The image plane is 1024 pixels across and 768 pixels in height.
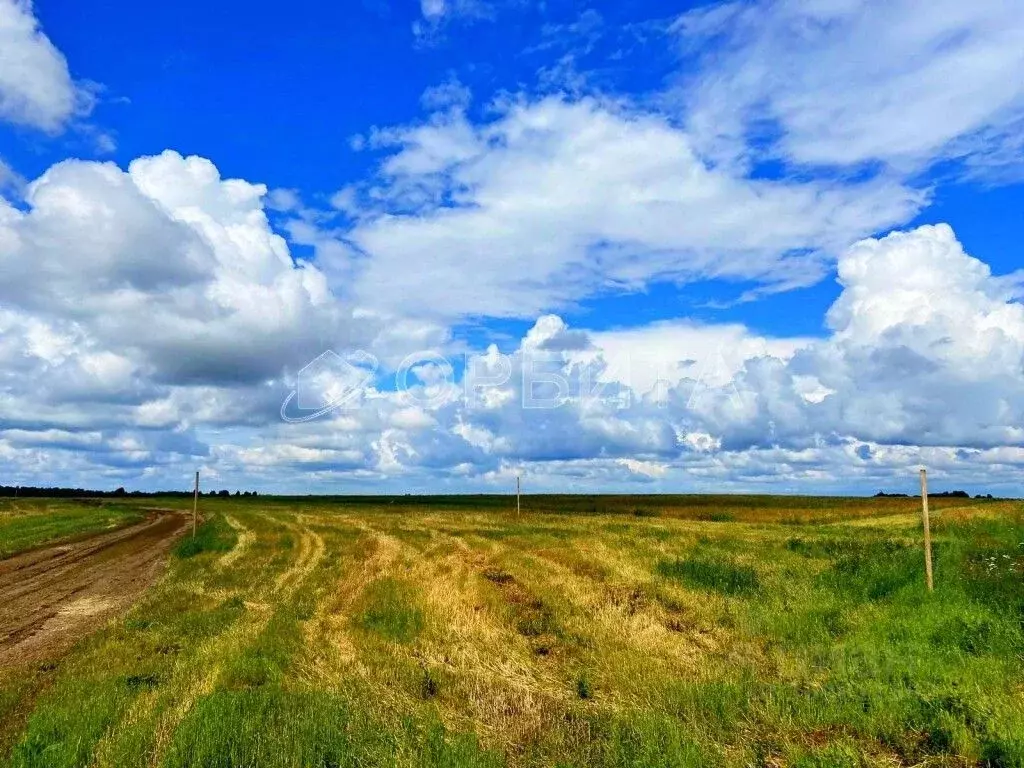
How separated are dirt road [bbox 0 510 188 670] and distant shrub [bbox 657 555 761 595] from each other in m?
14.6

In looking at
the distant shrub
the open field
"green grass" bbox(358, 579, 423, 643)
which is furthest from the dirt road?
the distant shrub

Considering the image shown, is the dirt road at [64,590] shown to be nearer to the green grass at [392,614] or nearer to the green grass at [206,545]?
the green grass at [206,545]

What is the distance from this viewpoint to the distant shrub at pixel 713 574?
752 inches

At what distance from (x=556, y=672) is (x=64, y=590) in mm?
17965

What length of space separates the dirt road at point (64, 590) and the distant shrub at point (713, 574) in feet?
48.0

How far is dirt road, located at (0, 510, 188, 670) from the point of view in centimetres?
1487

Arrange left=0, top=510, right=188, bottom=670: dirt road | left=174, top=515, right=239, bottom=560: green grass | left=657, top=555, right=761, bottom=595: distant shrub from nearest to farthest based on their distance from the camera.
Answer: left=0, top=510, right=188, bottom=670: dirt road < left=657, top=555, right=761, bottom=595: distant shrub < left=174, top=515, right=239, bottom=560: green grass

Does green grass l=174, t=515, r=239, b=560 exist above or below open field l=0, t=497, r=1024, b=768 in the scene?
below

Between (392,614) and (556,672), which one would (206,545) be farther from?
(556,672)

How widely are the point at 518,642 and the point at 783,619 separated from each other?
220 inches

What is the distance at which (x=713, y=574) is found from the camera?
2075cm

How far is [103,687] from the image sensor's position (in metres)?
10.7

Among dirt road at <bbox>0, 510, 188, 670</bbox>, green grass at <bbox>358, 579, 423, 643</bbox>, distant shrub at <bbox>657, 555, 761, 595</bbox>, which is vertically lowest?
dirt road at <bbox>0, 510, 188, 670</bbox>

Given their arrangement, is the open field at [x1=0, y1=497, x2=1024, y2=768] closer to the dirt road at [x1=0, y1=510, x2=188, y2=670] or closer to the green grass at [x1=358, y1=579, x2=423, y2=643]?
the green grass at [x1=358, y1=579, x2=423, y2=643]
